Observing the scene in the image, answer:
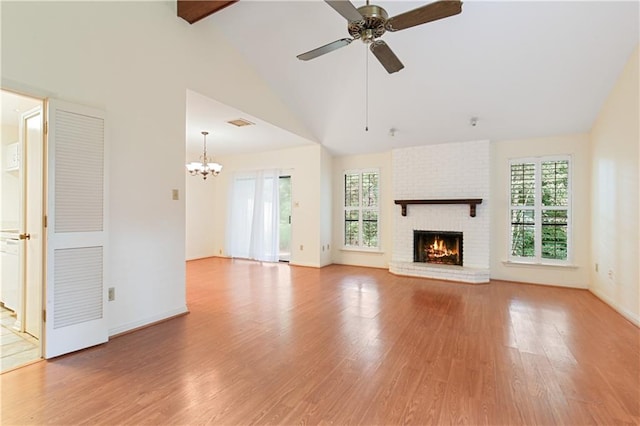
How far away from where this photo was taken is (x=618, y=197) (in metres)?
4.03

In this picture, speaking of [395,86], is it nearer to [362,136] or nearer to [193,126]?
[362,136]

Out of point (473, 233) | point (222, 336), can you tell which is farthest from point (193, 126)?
point (473, 233)

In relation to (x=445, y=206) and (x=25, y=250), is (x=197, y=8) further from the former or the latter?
(x=445, y=206)

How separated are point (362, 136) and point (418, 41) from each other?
2.46m

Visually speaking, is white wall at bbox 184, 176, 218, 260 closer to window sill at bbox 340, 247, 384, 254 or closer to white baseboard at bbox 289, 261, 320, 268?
white baseboard at bbox 289, 261, 320, 268

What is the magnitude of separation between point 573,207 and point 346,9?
206 inches

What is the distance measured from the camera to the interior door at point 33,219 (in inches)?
105

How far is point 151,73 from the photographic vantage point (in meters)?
3.39

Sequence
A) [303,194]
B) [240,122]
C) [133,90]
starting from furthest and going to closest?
[303,194] < [240,122] < [133,90]

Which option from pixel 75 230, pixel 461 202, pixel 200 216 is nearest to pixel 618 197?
pixel 461 202

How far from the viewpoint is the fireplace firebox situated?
6094 mm

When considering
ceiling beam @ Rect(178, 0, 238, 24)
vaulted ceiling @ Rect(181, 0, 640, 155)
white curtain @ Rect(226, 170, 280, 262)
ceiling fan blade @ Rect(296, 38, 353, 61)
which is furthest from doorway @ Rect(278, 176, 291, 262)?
ceiling fan blade @ Rect(296, 38, 353, 61)

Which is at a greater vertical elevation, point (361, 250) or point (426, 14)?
point (426, 14)

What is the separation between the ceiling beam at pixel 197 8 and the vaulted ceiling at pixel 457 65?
48 cm
